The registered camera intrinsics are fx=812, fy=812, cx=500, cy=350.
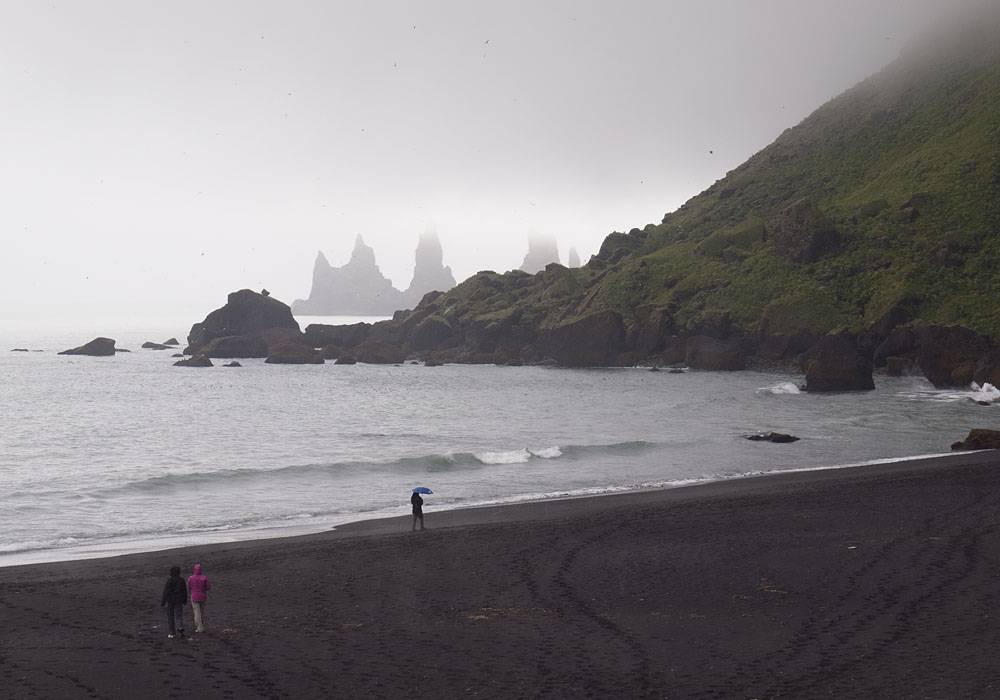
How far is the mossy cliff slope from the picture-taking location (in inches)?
4380

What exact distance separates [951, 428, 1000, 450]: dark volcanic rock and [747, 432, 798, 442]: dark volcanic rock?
9389 millimetres

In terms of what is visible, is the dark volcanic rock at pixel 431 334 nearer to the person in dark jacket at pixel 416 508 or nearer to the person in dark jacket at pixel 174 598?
the person in dark jacket at pixel 416 508

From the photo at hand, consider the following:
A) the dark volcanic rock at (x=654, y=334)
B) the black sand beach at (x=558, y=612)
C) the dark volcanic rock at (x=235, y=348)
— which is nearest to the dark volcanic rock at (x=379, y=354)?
the dark volcanic rock at (x=235, y=348)

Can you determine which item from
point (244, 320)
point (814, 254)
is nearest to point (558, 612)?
point (814, 254)

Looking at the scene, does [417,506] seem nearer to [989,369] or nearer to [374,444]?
[374,444]

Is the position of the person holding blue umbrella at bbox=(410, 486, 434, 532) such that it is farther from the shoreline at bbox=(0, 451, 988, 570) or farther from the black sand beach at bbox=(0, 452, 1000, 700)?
the shoreline at bbox=(0, 451, 988, 570)

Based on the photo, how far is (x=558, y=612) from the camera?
737 inches

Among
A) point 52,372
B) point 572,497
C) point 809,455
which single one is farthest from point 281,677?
point 52,372

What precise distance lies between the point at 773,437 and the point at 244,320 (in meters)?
120

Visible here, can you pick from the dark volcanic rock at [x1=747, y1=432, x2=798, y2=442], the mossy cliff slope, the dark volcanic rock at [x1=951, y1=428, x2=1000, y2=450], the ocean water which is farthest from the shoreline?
the mossy cliff slope

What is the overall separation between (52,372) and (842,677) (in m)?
131

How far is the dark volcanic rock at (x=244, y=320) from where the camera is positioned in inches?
5937

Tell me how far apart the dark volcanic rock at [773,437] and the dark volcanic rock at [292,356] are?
96.3 meters

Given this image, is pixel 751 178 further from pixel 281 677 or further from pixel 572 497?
pixel 281 677
